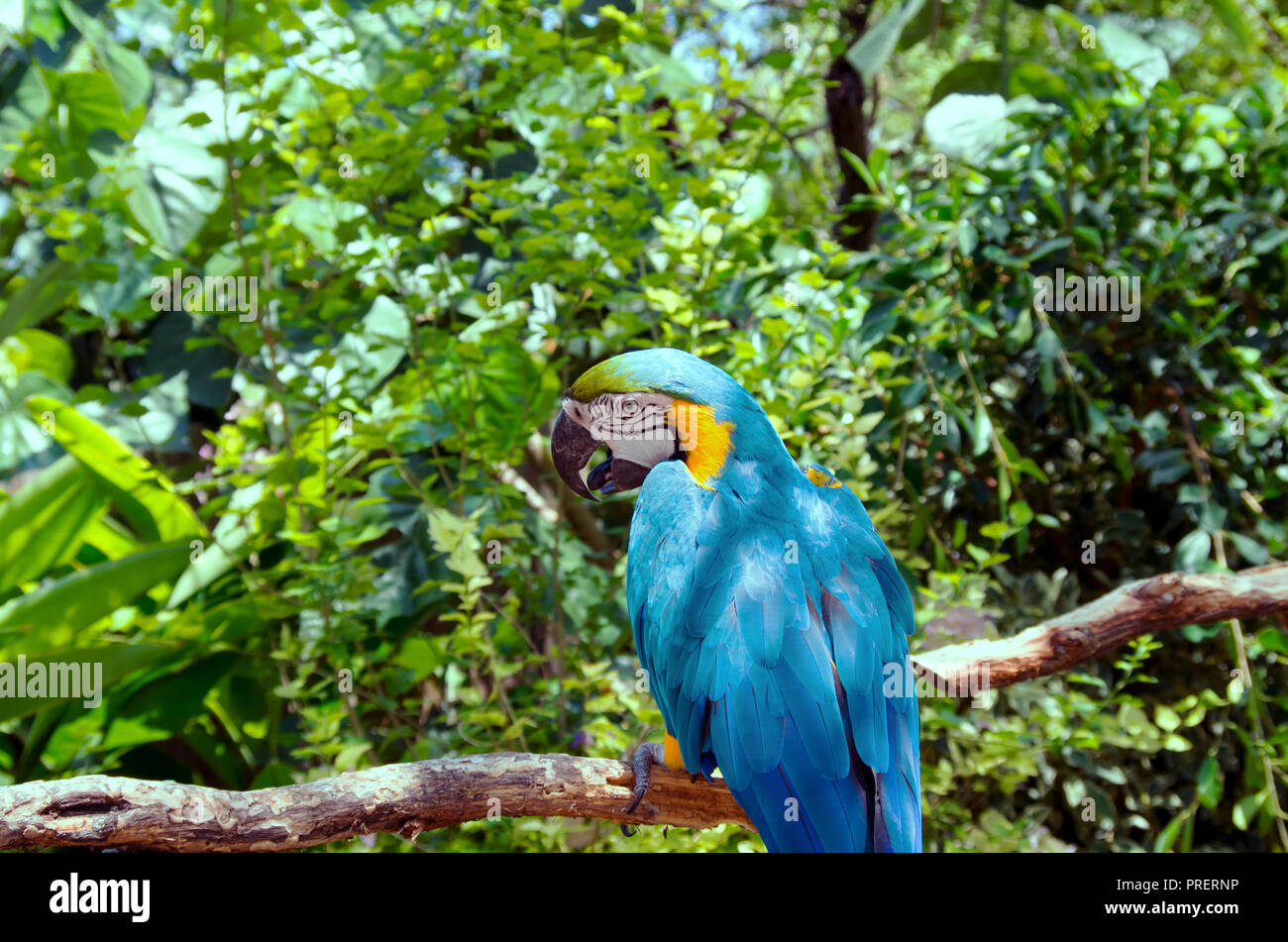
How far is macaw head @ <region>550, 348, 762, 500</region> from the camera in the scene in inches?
36.8

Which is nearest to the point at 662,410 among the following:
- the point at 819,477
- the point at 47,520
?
the point at 819,477

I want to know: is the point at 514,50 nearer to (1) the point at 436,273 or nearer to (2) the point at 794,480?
(1) the point at 436,273

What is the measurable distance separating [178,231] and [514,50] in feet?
3.34

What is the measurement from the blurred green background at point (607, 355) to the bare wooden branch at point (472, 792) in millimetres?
189

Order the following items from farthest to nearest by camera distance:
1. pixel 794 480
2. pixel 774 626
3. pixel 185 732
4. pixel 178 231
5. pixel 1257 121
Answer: pixel 178 231, pixel 185 732, pixel 1257 121, pixel 794 480, pixel 774 626

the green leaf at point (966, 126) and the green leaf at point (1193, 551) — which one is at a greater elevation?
the green leaf at point (966, 126)

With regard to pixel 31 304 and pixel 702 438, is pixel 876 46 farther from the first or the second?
pixel 31 304

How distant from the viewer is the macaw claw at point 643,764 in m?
0.92

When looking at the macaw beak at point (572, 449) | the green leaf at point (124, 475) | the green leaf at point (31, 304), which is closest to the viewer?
the macaw beak at point (572, 449)

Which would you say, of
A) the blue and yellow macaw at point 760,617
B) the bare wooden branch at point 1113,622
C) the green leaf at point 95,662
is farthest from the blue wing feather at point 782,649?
the green leaf at point 95,662

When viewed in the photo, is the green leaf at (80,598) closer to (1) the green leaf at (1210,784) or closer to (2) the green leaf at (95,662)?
(2) the green leaf at (95,662)

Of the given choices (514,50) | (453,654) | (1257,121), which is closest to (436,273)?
(514,50)

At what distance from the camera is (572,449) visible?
105cm

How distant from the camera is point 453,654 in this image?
1.36 meters
